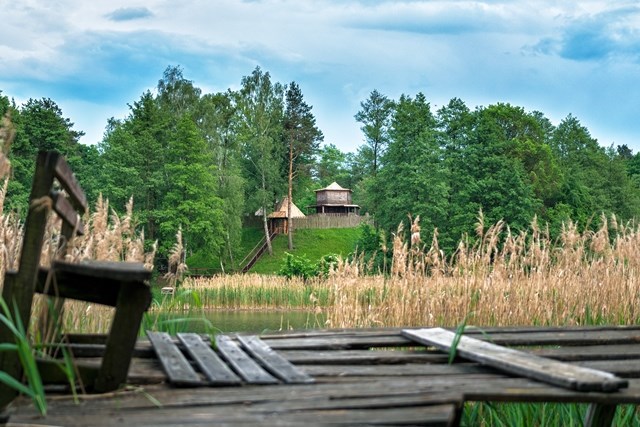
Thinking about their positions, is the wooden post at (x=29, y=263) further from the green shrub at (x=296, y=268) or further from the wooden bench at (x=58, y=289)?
the green shrub at (x=296, y=268)

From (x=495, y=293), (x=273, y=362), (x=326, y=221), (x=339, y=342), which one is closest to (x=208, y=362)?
(x=273, y=362)

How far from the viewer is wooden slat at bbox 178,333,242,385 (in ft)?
11.6

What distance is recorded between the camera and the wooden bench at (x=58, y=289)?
3236 millimetres

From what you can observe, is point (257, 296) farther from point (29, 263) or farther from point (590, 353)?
point (29, 263)

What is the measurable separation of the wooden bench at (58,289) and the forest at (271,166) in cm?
3045

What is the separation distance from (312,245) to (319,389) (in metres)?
52.9

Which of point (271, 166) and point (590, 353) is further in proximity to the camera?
point (271, 166)

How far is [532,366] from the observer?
12.5ft

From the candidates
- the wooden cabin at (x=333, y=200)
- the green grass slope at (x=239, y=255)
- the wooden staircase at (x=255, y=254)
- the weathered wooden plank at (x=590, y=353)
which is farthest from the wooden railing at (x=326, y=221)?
the weathered wooden plank at (x=590, y=353)

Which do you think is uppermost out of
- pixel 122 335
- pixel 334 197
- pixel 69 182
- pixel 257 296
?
pixel 334 197

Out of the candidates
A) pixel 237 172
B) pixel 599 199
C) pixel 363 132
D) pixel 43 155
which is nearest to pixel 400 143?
pixel 237 172

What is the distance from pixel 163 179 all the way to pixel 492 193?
1713cm

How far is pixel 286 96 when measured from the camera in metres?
56.4

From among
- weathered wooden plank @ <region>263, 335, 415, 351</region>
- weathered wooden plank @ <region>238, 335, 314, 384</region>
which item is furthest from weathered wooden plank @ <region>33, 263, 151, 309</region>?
weathered wooden plank @ <region>263, 335, 415, 351</region>
